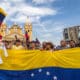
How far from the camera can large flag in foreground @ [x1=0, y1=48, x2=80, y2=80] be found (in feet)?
31.0

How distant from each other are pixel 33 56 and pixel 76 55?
1245 millimetres

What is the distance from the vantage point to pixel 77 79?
9453 millimetres

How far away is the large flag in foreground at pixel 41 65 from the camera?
9.46 metres

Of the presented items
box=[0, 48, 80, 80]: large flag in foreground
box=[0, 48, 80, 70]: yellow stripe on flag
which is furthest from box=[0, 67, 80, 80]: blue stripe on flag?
box=[0, 48, 80, 70]: yellow stripe on flag

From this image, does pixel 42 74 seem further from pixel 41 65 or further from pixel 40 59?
pixel 40 59

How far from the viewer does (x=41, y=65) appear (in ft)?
31.3

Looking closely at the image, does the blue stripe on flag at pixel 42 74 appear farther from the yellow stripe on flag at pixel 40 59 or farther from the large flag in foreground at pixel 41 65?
the yellow stripe on flag at pixel 40 59

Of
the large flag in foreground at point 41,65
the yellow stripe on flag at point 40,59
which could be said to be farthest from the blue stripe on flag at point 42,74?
the yellow stripe on flag at point 40,59

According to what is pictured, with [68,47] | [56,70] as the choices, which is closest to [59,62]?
[56,70]

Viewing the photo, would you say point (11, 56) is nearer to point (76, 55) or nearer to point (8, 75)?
point (8, 75)

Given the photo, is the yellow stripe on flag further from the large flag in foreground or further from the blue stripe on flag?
the blue stripe on flag

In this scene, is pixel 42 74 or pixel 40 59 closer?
pixel 42 74

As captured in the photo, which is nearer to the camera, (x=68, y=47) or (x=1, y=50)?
(x=1, y=50)

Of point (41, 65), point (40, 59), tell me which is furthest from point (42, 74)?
point (40, 59)
